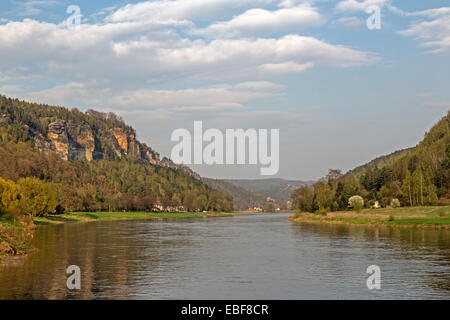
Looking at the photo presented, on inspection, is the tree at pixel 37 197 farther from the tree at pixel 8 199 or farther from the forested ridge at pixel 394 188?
the forested ridge at pixel 394 188

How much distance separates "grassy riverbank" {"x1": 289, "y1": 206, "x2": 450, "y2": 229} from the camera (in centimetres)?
9700

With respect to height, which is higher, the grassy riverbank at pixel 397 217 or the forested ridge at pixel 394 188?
the forested ridge at pixel 394 188

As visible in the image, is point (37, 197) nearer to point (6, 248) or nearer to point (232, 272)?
point (6, 248)

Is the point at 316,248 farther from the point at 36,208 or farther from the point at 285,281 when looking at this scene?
the point at 36,208

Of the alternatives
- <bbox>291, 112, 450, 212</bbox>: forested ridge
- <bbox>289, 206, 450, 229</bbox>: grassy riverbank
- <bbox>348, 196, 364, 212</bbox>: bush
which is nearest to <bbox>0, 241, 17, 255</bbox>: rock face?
<bbox>289, 206, 450, 229</bbox>: grassy riverbank

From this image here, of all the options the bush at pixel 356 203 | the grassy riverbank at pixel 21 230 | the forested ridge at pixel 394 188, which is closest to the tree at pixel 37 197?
the grassy riverbank at pixel 21 230

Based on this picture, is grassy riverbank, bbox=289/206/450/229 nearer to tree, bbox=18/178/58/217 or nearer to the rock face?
tree, bbox=18/178/58/217

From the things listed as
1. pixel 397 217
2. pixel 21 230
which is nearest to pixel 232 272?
pixel 21 230

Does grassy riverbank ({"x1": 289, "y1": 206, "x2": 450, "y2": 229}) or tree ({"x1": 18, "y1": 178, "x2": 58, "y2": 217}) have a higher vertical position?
tree ({"x1": 18, "y1": 178, "x2": 58, "y2": 217})

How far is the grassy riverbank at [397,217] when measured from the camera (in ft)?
318

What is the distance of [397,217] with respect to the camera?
10962 centimetres

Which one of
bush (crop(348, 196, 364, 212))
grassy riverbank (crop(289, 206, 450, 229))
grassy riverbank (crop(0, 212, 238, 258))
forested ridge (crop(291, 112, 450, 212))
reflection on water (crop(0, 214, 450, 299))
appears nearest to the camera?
reflection on water (crop(0, 214, 450, 299))
